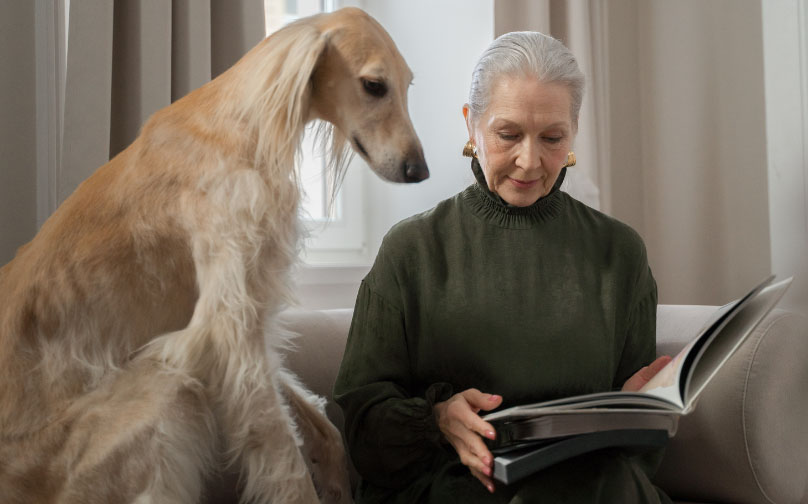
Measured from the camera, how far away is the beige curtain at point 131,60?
142 centimetres

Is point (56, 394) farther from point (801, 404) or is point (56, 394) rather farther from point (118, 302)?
point (801, 404)

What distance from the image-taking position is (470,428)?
1012 millimetres

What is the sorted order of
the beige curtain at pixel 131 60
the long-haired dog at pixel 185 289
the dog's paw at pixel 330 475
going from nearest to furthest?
the long-haired dog at pixel 185 289
the dog's paw at pixel 330 475
the beige curtain at pixel 131 60

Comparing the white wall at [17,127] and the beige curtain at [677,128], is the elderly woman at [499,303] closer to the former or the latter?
the white wall at [17,127]

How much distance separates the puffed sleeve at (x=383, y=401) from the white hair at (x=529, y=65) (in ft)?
1.25

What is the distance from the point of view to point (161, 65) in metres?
1.53

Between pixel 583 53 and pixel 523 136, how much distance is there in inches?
58.2

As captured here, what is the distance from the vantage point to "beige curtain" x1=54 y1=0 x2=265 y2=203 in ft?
4.67

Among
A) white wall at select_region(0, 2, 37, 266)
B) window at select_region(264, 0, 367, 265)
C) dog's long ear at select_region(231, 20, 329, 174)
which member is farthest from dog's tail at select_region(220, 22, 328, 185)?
window at select_region(264, 0, 367, 265)

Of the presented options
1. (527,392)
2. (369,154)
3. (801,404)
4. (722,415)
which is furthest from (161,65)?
(801,404)

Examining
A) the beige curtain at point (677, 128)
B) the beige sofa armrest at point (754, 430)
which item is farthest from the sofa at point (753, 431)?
the beige curtain at point (677, 128)

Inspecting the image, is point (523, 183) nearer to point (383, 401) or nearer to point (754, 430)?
point (383, 401)

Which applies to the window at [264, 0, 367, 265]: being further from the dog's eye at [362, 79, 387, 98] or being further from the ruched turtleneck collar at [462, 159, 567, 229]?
the dog's eye at [362, 79, 387, 98]

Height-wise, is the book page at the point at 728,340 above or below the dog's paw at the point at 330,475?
above
